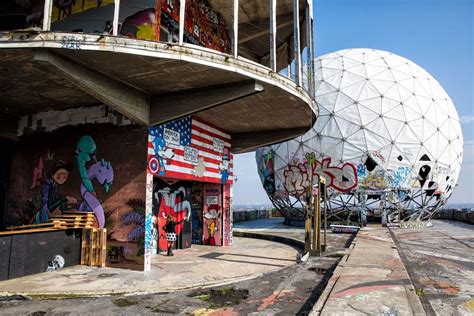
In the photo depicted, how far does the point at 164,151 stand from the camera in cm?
1327

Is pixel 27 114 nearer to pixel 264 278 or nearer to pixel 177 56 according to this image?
pixel 177 56

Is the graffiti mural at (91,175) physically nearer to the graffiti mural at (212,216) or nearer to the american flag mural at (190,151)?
the american flag mural at (190,151)

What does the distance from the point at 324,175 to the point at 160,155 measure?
17.7 m

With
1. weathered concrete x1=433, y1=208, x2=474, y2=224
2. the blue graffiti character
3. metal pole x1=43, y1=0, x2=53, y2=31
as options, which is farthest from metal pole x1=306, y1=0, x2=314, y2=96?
weathered concrete x1=433, y1=208, x2=474, y2=224

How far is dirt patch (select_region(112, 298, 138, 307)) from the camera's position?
8.12m

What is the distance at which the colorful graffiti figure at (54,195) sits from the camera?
13570mm

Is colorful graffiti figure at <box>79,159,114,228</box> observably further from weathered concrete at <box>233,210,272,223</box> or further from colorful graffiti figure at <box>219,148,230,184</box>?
weathered concrete at <box>233,210,272,223</box>

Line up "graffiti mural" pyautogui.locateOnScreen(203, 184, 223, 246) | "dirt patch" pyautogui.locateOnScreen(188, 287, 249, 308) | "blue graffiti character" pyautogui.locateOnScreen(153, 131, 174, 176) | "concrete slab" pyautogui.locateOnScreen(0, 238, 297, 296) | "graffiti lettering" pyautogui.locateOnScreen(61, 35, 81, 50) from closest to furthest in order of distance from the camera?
"dirt patch" pyautogui.locateOnScreen(188, 287, 249, 308) → "graffiti lettering" pyautogui.locateOnScreen(61, 35, 81, 50) → "concrete slab" pyautogui.locateOnScreen(0, 238, 297, 296) → "blue graffiti character" pyautogui.locateOnScreen(153, 131, 174, 176) → "graffiti mural" pyautogui.locateOnScreen(203, 184, 223, 246)

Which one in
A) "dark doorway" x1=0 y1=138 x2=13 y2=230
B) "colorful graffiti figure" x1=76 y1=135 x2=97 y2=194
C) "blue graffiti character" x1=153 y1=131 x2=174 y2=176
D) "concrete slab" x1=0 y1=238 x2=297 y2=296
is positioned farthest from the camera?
"dark doorway" x1=0 y1=138 x2=13 y2=230

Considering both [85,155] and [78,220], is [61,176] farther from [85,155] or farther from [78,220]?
[78,220]

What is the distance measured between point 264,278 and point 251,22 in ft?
39.5

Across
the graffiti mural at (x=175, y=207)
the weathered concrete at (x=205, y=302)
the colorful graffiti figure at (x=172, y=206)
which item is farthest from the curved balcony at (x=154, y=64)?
the weathered concrete at (x=205, y=302)

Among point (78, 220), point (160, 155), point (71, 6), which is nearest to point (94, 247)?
point (78, 220)

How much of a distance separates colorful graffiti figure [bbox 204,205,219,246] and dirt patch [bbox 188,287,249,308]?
868 cm
